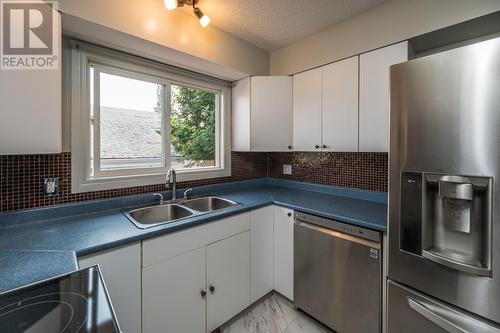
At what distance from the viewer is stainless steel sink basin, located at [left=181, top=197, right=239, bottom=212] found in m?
A: 1.96

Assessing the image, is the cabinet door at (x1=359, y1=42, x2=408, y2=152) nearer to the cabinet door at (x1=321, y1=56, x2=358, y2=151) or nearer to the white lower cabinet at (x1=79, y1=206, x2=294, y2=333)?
the cabinet door at (x1=321, y1=56, x2=358, y2=151)

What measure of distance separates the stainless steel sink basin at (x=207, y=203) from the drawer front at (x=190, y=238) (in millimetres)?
278

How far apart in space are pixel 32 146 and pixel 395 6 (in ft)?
7.65

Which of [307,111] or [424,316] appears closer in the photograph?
[424,316]

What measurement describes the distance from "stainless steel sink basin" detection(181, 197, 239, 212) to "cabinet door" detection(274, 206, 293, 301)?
443 millimetres

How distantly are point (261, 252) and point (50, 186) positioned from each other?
1.56m

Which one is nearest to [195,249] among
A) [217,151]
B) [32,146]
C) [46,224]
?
[46,224]

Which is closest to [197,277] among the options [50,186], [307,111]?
[50,186]

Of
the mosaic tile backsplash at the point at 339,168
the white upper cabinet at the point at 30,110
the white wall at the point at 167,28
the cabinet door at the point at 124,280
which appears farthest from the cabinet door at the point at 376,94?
the white upper cabinet at the point at 30,110

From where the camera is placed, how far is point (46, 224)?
1.34 metres

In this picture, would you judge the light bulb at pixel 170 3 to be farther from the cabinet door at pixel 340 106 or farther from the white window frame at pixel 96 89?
the cabinet door at pixel 340 106

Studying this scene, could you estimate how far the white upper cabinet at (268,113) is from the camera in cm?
221

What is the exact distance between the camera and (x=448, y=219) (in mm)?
1015

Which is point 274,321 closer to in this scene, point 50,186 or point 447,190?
point 447,190
